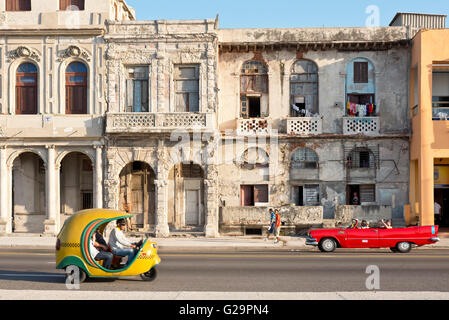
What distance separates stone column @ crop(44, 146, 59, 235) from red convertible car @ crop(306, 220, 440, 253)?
14137 mm

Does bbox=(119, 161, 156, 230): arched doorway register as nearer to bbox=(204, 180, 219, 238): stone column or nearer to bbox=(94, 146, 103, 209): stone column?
bbox=(94, 146, 103, 209): stone column

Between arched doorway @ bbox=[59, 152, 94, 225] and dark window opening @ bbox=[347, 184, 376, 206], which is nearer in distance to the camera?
dark window opening @ bbox=[347, 184, 376, 206]

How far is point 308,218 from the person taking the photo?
29.8 meters

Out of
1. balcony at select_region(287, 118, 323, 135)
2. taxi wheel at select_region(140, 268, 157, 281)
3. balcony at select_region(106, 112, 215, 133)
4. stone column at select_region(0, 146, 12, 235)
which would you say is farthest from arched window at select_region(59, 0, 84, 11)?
taxi wheel at select_region(140, 268, 157, 281)

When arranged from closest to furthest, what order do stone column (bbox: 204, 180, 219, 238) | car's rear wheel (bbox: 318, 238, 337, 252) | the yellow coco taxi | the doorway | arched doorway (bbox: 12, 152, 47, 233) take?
the yellow coco taxi < car's rear wheel (bbox: 318, 238, 337, 252) < stone column (bbox: 204, 180, 219, 238) < arched doorway (bbox: 12, 152, 47, 233) < the doorway

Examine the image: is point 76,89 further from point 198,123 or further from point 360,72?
point 360,72

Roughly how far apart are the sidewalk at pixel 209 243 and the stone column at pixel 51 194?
0.97 metres

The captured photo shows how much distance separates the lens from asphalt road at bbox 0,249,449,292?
13.0m

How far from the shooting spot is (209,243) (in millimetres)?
25797

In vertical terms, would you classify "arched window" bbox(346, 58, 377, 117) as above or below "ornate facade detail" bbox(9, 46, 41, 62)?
below

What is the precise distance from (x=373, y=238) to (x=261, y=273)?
7.75 m

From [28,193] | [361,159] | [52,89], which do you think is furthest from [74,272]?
[361,159]
